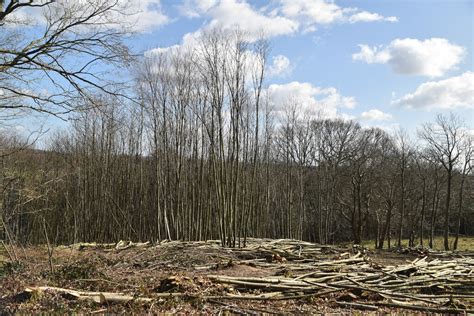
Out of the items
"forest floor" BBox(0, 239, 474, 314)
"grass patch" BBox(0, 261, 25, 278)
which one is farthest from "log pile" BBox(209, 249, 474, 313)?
"grass patch" BBox(0, 261, 25, 278)

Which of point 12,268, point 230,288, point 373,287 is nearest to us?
point 230,288

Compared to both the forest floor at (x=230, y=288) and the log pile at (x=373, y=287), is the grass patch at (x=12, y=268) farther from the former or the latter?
the log pile at (x=373, y=287)

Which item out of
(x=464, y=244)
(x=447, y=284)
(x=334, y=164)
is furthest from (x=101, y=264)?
(x=464, y=244)

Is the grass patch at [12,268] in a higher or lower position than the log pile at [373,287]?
lower

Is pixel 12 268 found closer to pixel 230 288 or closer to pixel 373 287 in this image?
pixel 230 288

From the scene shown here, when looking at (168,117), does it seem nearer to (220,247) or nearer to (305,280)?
(220,247)

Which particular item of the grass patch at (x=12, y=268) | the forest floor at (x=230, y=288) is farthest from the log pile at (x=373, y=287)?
the grass patch at (x=12, y=268)

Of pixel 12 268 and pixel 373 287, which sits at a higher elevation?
pixel 373 287

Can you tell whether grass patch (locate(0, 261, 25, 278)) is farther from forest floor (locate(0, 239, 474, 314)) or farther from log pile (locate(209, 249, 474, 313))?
log pile (locate(209, 249, 474, 313))

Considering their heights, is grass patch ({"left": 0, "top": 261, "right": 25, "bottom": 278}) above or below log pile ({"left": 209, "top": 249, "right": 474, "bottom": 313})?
below

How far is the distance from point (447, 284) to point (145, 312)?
22.5 ft

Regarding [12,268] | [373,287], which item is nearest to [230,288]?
[373,287]

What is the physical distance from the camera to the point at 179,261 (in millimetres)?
11016

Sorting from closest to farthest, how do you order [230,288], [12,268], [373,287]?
[230,288] → [373,287] → [12,268]
